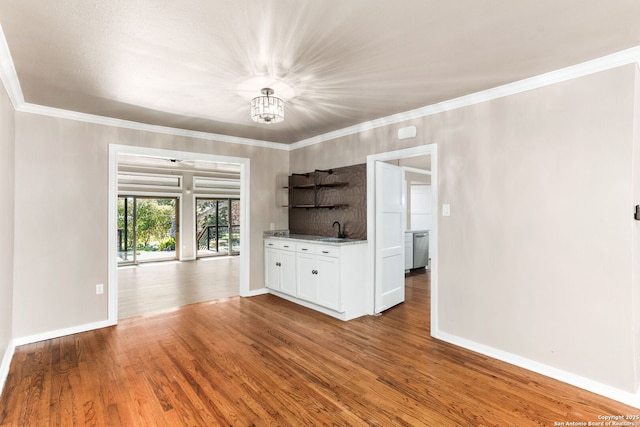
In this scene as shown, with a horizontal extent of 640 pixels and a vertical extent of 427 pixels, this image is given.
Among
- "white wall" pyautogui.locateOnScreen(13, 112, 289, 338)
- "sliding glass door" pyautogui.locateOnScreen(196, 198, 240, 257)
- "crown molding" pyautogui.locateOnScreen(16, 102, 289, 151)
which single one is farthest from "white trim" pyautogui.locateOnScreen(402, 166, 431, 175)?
"sliding glass door" pyautogui.locateOnScreen(196, 198, 240, 257)

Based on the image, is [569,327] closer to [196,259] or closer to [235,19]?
[235,19]

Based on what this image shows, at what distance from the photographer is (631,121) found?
2303mm

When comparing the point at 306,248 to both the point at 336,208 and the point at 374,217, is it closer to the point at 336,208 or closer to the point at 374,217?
the point at 336,208

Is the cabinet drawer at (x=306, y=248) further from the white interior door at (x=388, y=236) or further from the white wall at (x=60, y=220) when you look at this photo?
the white wall at (x=60, y=220)

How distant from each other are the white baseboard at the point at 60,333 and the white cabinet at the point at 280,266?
215 cm

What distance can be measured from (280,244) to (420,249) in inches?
147

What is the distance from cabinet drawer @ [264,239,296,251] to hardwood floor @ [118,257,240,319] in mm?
1053

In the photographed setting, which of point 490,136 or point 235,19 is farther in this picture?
point 490,136

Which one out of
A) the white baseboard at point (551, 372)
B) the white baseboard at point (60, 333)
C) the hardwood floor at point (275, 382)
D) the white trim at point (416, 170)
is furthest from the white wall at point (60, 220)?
the white trim at point (416, 170)

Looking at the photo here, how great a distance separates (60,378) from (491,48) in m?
4.20

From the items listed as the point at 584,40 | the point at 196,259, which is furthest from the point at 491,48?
the point at 196,259

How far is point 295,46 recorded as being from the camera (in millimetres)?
2230

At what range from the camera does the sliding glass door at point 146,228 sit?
8727 mm

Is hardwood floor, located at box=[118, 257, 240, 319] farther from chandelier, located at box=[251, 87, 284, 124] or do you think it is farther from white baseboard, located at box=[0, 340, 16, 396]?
chandelier, located at box=[251, 87, 284, 124]
